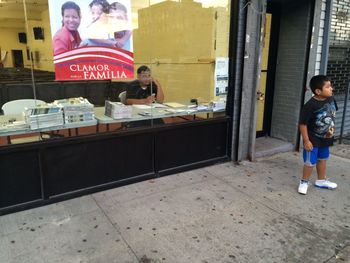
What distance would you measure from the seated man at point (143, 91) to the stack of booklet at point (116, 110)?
0.13 meters

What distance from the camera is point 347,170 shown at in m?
4.61

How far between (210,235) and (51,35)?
8.43 feet

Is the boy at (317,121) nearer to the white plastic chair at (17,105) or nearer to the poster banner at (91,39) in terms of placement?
the poster banner at (91,39)

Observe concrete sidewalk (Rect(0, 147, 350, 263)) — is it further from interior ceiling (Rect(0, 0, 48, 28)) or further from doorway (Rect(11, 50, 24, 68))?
interior ceiling (Rect(0, 0, 48, 28))

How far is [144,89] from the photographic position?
416cm

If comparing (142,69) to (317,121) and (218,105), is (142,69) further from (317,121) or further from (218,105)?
(317,121)

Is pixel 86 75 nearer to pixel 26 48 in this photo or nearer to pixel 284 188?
pixel 26 48

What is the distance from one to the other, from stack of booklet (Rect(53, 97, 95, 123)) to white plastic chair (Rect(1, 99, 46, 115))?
248 millimetres

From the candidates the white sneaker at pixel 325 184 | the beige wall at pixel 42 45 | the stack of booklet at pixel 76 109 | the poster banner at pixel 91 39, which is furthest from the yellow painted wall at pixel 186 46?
the white sneaker at pixel 325 184

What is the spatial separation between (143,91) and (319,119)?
2237mm

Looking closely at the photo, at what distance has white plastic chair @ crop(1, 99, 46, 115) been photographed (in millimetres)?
3350

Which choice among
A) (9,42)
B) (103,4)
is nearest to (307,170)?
(103,4)

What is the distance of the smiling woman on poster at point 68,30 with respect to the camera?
3234 mm

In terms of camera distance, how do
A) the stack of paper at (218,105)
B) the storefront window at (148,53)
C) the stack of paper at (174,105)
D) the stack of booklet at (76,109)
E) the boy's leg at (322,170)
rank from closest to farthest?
the storefront window at (148,53) < the stack of booklet at (76,109) < the boy's leg at (322,170) < the stack of paper at (174,105) < the stack of paper at (218,105)
